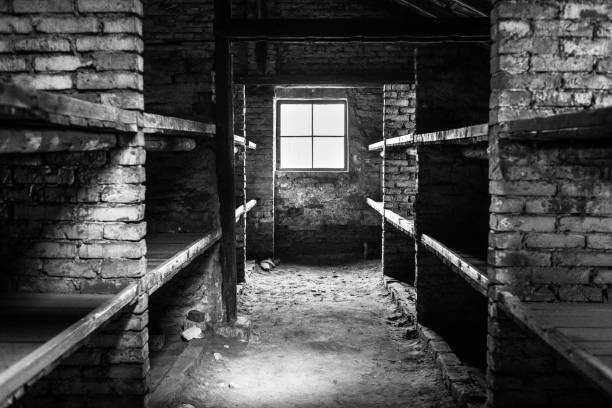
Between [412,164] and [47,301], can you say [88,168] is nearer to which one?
[47,301]

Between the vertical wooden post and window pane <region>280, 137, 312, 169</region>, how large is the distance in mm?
4372

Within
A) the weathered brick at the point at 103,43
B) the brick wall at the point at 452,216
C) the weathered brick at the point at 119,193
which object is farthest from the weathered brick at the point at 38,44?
the brick wall at the point at 452,216

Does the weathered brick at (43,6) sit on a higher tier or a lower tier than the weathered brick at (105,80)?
higher

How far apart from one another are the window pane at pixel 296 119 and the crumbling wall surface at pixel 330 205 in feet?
0.72

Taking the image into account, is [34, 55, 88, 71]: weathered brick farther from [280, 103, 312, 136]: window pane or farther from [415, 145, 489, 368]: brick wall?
[280, 103, 312, 136]: window pane

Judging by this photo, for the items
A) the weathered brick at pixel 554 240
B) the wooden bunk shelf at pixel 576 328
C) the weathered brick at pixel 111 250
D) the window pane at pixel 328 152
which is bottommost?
the wooden bunk shelf at pixel 576 328

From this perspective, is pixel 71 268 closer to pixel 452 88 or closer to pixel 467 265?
pixel 467 265

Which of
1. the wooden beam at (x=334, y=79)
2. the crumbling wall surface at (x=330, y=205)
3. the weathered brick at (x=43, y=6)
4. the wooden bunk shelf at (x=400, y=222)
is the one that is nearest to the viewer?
the weathered brick at (x=43, y=6)

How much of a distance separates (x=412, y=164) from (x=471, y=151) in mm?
2731

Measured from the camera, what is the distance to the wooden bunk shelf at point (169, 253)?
286 centimetres

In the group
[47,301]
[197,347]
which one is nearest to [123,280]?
[47,301]

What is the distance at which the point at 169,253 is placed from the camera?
11.6ft

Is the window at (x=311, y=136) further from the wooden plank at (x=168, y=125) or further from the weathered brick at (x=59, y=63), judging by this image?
the weathered brick at (x=59, y=63)

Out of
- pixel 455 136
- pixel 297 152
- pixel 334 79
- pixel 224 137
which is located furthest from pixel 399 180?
pixel 455 136
